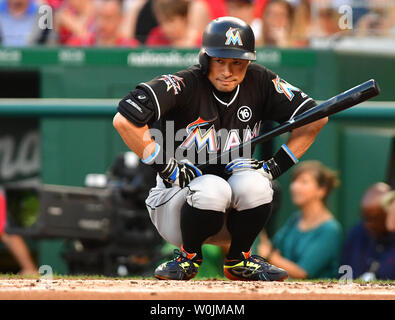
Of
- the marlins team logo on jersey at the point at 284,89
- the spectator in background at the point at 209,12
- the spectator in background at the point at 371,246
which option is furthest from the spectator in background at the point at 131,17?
the marlins team logo on jersey at the point at 284,89

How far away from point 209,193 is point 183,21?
11.7 ft

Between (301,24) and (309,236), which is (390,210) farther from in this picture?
(301,24)

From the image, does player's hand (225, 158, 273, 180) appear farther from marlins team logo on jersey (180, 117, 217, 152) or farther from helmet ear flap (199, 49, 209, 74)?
helmet ear flap (199, 49, 209, 74)

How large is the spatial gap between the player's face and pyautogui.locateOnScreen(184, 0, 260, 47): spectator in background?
3.27m

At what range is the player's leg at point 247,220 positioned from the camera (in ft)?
10.8

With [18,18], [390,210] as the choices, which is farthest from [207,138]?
[18,18]

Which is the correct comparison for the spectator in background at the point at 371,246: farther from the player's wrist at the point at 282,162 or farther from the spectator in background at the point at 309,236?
the player's wrist at the point at 282,162

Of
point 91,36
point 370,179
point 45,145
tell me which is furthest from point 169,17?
point 370,179

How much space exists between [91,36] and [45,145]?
980mm

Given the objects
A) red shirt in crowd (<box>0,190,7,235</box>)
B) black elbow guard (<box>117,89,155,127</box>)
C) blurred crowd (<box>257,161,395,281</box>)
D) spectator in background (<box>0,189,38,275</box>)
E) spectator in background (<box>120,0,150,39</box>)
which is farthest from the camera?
spectator in background (<box>120,0,150,39</box>)

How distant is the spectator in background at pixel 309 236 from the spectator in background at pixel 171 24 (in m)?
1.61

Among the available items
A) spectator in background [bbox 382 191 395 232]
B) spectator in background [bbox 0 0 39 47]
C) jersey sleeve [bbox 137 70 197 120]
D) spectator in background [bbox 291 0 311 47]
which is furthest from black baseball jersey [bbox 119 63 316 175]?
spectator in background [bbox 0 0 39 47]

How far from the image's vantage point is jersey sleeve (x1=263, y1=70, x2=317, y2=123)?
3.42 metres

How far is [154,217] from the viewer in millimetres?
3484
